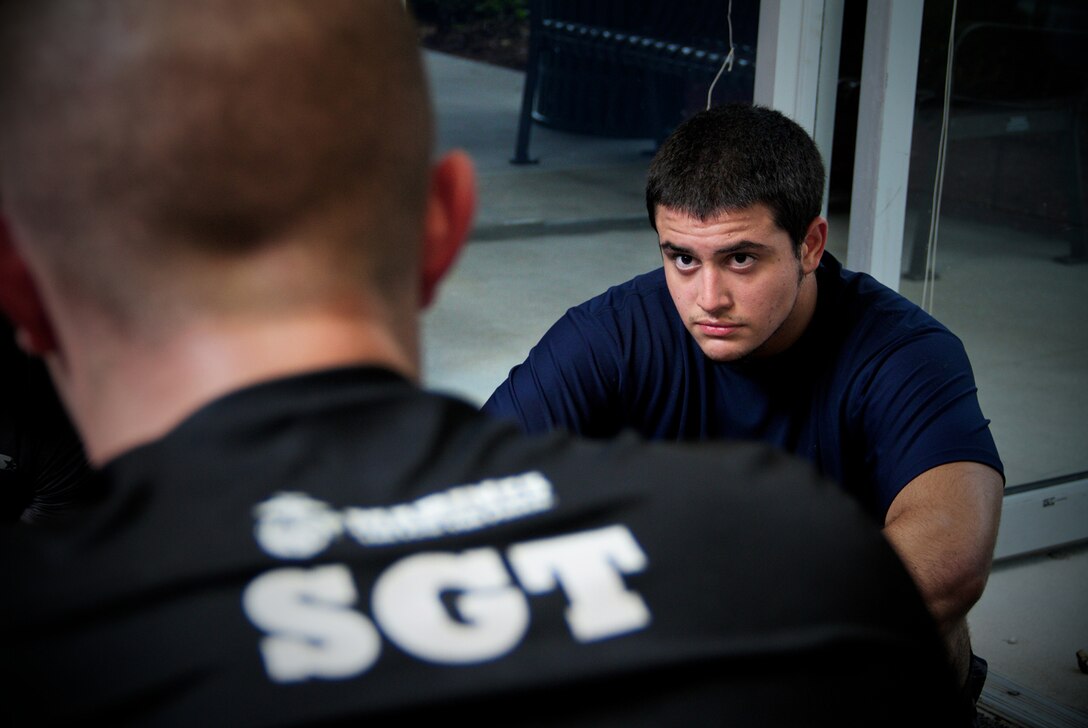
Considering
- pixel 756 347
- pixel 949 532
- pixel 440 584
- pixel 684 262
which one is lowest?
pixel 949 532

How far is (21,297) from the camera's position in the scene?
723mm

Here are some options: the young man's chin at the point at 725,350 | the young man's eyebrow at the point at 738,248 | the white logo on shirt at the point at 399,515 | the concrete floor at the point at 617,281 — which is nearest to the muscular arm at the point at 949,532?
the young man's chin at the point at 725,350

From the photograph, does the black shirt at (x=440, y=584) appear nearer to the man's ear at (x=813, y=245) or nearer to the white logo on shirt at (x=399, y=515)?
the white logo on shirt at (x=399, y=515)

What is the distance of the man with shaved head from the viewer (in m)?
0.63

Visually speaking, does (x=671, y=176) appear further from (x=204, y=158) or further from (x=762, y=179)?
(x=204, y=158)

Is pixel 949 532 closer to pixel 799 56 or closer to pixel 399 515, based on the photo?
pixel 399 515

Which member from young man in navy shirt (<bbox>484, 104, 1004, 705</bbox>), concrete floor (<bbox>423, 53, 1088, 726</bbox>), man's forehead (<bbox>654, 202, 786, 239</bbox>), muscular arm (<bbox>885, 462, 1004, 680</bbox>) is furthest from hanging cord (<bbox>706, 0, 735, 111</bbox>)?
muscular arm (<bbox>885, 462, 1004, 680</bbox>)

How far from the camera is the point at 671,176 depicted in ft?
6.80

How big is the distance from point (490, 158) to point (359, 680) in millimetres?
2438

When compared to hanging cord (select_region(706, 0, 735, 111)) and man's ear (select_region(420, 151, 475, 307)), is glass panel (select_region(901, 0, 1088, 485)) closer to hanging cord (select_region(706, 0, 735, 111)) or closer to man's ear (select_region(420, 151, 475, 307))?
hanging cord (select_region(706, 0, 735, 111))

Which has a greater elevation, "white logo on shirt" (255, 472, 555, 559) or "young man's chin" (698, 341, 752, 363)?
"white logo on shirt" (255, 472, 555, 559)

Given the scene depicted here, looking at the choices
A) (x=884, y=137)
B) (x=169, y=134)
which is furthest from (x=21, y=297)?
(x=884, y=137)

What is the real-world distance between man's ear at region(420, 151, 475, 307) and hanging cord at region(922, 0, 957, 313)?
2.46 meters

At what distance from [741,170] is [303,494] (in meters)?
1.49
